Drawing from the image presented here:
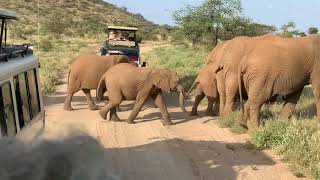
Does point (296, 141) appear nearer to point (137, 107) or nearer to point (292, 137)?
point (292, 137)

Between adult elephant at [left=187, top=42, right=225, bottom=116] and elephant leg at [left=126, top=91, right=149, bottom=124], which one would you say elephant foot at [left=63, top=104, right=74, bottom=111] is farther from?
adult elephant at [left=187, top=42, right=225, bottom=116]

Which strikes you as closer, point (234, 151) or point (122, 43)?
point (234, 151)

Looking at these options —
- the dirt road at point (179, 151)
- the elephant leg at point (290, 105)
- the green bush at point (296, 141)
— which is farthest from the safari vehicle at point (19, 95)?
the elephant leg at point (290, 105)

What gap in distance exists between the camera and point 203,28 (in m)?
33.6

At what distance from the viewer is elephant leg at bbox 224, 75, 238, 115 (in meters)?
13.0

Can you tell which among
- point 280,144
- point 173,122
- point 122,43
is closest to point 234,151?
point 280,144

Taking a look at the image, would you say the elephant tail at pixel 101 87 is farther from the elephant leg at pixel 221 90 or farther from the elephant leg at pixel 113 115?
the elephant leg at pixel 221 90

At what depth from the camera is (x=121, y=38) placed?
23125 millimetres

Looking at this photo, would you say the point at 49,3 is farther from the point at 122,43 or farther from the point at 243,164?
the point at 243,164

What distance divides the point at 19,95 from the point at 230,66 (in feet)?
25.6

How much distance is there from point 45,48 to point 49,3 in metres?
48.7

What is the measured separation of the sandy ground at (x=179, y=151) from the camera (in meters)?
8.52

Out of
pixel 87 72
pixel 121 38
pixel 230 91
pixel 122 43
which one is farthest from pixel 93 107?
pixel 121 38

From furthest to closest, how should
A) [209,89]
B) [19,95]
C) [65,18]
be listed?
[65,18], [209,89], [19,95]
